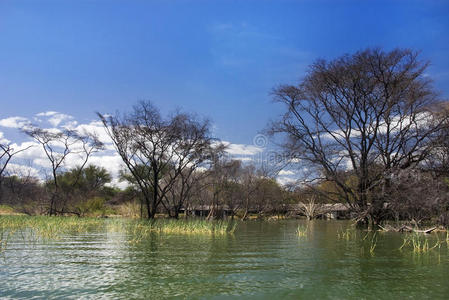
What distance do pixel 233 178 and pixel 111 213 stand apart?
1560 cm

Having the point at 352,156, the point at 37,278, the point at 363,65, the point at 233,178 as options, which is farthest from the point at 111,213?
the point at 37,278

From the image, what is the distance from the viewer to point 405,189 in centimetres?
2134

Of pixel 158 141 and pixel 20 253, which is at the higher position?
pixel 158 141

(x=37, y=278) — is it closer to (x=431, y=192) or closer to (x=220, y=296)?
(x=220, y=296)

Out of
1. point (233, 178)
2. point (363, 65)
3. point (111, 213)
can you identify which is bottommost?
point (111, 213)

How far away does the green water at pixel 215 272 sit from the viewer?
642 cm

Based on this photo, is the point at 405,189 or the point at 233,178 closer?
the point at 405,189

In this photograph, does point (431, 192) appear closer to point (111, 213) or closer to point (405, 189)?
point (405, 189)

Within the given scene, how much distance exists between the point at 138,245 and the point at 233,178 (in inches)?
1383

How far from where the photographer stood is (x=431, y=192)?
19312 mm

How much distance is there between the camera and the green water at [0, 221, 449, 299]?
6422 mm

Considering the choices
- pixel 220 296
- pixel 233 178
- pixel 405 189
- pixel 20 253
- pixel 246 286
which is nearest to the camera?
pixel 220 296

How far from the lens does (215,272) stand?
8211 millimetres

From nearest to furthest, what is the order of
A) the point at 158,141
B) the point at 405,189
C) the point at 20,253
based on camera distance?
the point at 20,253
the point at 405,189
the point at 158,141
